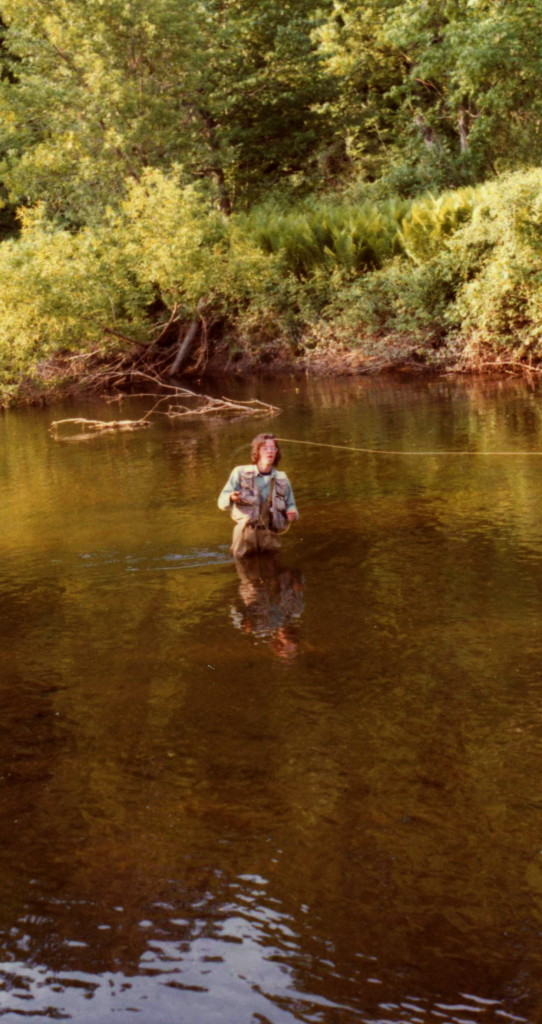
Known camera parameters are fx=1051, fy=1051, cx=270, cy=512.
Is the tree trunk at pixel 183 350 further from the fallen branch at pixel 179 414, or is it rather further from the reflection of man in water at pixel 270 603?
the reflection of man in water at pixel 270 603

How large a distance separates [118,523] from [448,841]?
682 cm

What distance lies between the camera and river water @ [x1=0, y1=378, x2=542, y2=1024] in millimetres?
3523

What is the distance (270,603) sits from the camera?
24.9 feet

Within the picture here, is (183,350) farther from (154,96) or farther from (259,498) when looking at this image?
(259,498)

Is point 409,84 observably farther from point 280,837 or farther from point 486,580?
point 280,837

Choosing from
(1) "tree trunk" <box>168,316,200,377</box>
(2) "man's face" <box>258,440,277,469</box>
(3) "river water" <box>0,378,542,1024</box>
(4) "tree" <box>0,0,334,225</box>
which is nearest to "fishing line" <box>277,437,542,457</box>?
(3) "river water" <box>0,378,542,1024</box>

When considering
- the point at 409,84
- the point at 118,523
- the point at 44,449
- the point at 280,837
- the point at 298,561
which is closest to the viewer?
the point at 280,837

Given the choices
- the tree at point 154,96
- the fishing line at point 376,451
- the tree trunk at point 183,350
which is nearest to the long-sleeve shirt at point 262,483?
the fishing line at point 376,451

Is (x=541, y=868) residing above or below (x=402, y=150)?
below

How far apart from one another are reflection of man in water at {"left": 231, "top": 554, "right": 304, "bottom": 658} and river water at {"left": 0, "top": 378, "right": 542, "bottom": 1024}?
29mm

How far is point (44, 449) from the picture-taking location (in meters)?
16.2

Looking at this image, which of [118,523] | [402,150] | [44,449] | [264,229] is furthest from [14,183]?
[118,523]

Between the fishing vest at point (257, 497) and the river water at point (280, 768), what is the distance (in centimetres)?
40

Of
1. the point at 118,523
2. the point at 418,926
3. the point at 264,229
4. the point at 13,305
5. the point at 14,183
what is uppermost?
the point at 14,183
